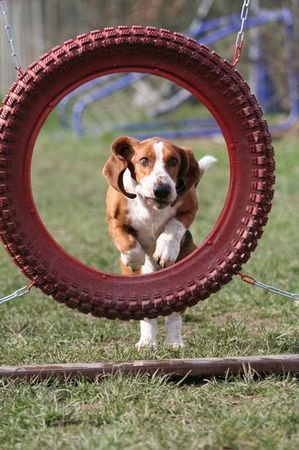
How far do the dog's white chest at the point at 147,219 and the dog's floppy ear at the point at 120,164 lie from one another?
3.1 inches

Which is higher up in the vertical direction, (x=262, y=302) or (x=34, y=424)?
(x=262, y=302)

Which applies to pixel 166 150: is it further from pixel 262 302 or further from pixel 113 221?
pixel 262 302

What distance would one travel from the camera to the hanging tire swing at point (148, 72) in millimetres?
4730

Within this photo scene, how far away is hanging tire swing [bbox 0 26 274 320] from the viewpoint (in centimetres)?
473

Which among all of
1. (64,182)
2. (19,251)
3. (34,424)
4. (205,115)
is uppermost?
(205,115)

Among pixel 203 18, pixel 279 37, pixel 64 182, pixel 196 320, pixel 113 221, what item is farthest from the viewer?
pixel 203 18

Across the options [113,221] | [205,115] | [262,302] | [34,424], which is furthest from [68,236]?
[205,115]

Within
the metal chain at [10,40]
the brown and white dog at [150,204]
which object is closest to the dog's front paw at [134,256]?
the brown and white dog at [150,204]

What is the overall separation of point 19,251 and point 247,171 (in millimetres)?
1261

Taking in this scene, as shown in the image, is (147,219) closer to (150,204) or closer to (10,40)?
(150,204)

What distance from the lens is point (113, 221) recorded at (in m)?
5.08

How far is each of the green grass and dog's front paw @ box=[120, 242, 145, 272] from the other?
0.46m

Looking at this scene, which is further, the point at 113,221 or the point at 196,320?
the point at 196,320

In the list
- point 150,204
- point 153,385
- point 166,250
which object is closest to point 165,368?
point 153,385
